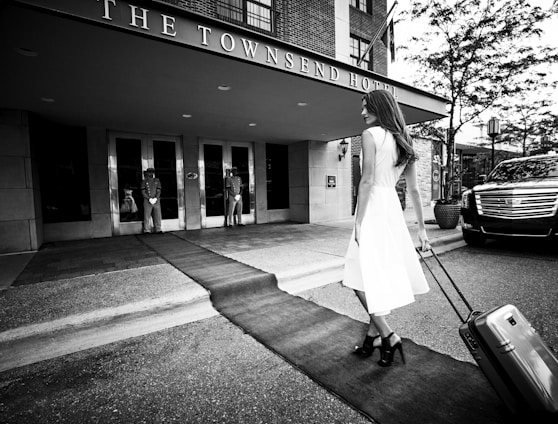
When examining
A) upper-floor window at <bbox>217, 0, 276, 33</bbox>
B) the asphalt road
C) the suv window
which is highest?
upper-floor window at <bbox>217, 0, 276, 33</bbox>

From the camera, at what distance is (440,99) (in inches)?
317

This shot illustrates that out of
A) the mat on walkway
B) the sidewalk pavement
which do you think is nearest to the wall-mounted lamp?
the sidewalk pavement

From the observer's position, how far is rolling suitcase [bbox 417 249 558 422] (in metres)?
1.46

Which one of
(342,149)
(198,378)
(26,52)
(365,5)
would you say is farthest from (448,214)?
(365,5)

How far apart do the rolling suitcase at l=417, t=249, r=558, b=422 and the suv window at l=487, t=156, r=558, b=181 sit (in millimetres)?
6135

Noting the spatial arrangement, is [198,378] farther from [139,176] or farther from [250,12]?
[250,12]

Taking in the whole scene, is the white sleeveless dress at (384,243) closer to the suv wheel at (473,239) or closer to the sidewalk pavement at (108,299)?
the sidewalk pavement at (108,299)

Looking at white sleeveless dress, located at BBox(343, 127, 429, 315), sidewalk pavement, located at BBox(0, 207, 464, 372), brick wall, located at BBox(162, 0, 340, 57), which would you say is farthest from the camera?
brick wall, located at BBox(162, 0, 340, 57)

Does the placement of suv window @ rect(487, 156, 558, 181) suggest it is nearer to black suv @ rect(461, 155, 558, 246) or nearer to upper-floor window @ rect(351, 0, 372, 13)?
black suv @ rect(461, 155, 558, 246)

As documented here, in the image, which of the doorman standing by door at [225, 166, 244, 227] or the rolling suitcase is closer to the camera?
the rolling suitcase

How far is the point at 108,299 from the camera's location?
3436 mm

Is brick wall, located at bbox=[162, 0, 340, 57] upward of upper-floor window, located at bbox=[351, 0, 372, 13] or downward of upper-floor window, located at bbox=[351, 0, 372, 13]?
downward

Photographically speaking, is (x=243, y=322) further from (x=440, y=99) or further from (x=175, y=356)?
(x=440, y=99)

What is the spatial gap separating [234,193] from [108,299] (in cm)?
700
